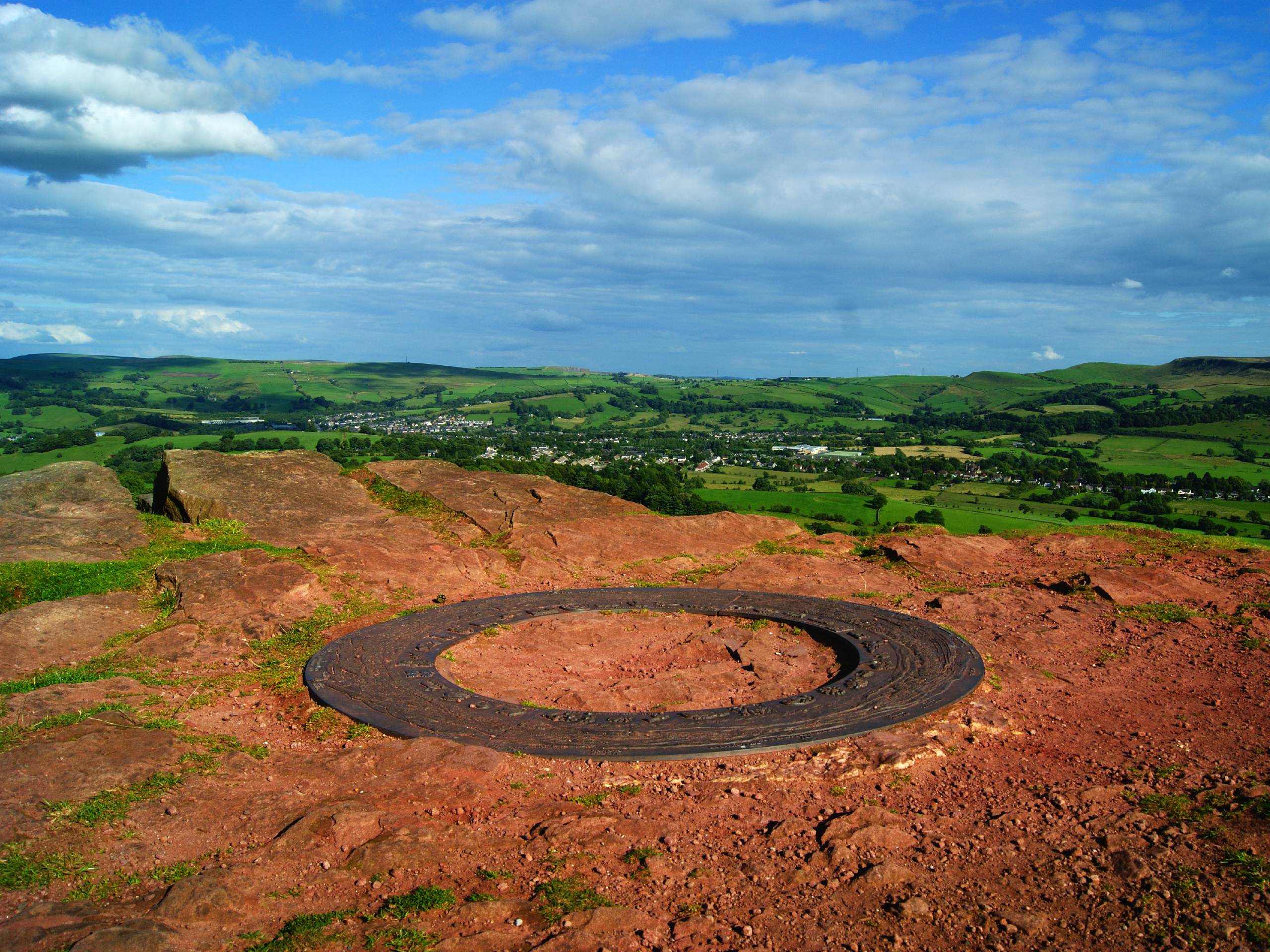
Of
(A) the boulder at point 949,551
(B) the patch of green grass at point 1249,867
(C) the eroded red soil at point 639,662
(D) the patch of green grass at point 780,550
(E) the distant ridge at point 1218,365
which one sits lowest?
(C) the eroded red soil at point 639,662

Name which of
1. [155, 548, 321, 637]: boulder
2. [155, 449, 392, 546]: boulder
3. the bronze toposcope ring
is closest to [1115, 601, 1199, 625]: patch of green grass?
the bronze toposcope ring

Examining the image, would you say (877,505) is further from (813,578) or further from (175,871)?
(175,871)

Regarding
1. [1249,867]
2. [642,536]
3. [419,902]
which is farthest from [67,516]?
[1249,867]

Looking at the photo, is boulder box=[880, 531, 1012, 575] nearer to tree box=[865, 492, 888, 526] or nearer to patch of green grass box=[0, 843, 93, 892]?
tree box=[865, 492, 888, 526]

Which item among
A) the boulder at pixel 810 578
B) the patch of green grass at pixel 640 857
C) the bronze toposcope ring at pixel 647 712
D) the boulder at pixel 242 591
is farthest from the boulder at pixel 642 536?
the patch of green grass at pixel 640 857

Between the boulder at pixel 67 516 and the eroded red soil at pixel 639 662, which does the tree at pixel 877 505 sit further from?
the boulder at pixel 67 516
